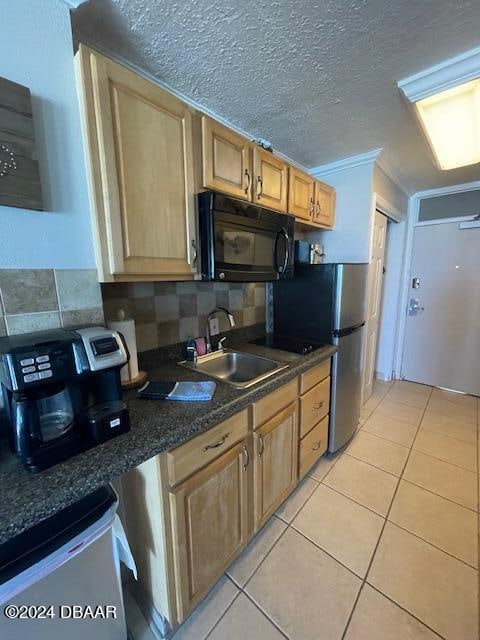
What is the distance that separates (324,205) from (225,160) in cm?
110

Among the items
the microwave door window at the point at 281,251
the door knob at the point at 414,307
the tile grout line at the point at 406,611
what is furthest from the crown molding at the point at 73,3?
the door knob at the point at 414,307

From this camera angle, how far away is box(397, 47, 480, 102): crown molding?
44.1 inches

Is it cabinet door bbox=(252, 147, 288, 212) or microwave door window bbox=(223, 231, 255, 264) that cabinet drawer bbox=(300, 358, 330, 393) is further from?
cabinet door bbox=(252, 147, 288, 212)

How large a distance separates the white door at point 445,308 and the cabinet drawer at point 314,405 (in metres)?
2.10

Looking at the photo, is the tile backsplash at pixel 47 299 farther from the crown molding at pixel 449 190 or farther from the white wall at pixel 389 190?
the crown molding at pixel 449 190

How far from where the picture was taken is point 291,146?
6.28ft

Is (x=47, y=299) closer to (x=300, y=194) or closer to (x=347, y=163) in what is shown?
(x=300, y=194)

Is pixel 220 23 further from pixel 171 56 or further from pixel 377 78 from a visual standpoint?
pixel 377 78

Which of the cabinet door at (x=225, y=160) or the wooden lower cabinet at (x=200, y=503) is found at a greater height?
the cabinet door at (x=225, y=160)

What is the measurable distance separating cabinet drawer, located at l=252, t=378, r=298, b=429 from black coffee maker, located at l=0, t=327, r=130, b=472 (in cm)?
58

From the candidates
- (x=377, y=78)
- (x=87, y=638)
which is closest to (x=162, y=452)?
(x=87, y=638)

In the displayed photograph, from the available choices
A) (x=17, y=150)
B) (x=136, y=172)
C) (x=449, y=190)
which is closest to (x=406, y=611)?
(x=136, y=172)

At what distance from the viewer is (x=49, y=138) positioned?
829mm

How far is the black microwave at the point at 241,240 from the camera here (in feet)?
3.88
